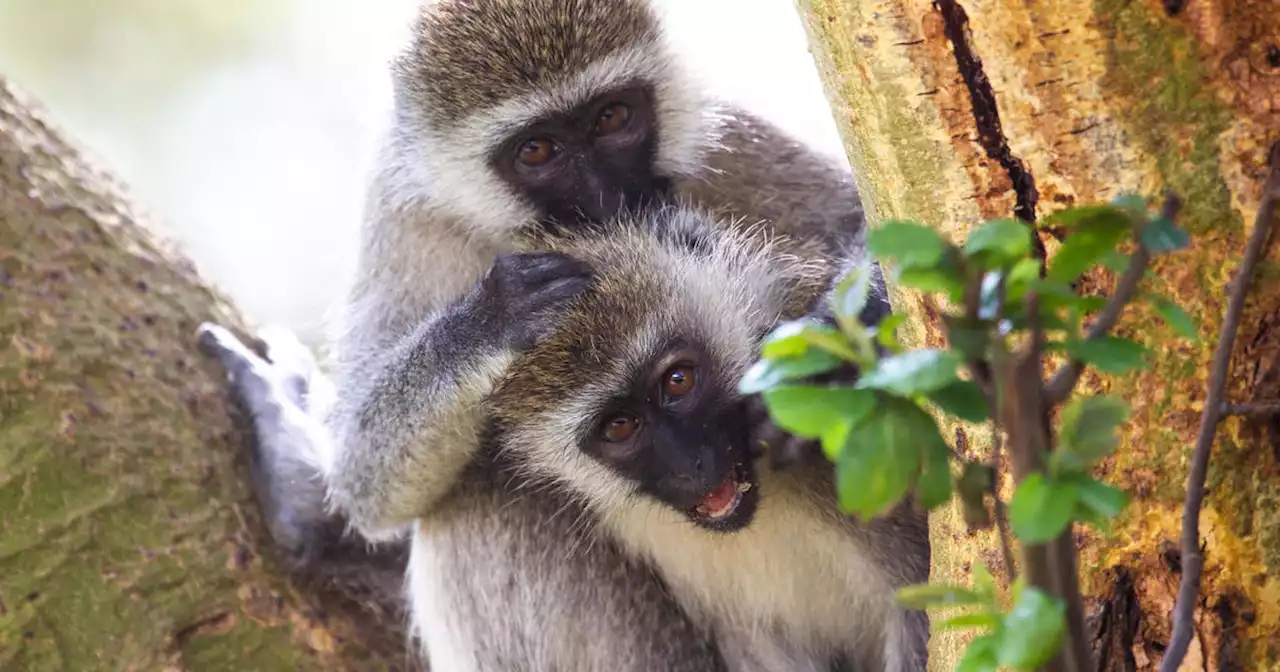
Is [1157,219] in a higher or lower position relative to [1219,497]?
higher

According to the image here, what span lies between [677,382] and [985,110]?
113cm

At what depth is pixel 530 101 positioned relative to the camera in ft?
9.80

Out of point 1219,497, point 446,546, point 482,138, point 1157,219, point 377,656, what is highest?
point 1157,219

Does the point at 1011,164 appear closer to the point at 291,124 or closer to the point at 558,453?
the point at 558,453

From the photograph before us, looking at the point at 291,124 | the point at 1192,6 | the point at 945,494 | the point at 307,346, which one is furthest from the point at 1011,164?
the point at 291,124

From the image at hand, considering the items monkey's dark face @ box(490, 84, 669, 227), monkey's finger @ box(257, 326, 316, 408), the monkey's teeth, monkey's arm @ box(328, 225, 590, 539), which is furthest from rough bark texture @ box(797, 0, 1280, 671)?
monkey's finger @ box(257, 326, 316, 408)

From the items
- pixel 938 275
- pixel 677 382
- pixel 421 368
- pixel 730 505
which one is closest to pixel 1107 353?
pixel 938 275

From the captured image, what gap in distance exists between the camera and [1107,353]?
0.88m

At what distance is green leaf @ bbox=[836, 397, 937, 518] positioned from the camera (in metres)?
0.82

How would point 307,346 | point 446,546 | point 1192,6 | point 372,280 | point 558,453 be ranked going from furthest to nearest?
point 307,346, point 372,280, point 446,546, point 558,453, point 1192,6

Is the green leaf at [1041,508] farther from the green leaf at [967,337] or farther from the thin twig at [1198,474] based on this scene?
the thin twig at [1198,474]

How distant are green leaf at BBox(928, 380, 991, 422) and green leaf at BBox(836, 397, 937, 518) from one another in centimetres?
4

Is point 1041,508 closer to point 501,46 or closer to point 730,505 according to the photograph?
point 730,505

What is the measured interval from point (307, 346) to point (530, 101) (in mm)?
1479
